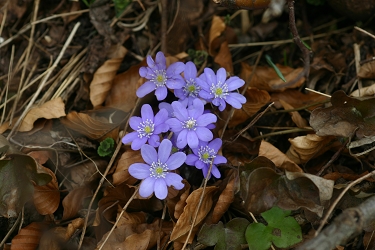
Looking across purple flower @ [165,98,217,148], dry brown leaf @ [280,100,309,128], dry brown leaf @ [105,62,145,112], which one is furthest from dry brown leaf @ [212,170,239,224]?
dry brown leaf @ [105,62,145,112]

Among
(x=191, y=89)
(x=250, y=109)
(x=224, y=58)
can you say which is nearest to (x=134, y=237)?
(x=191, y=89)

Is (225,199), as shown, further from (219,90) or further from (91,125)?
(91,125)

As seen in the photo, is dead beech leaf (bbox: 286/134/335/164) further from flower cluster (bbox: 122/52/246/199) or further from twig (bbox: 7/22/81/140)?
twig (bbox: 7/22/81/140)

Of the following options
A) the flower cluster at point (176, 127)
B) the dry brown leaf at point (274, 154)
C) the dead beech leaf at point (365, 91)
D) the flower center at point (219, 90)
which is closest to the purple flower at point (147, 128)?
the flower cluster at point (176, 127)

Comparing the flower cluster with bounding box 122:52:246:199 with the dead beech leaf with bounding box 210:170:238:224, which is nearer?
the flower cluster with bounding box 122:52:246:199

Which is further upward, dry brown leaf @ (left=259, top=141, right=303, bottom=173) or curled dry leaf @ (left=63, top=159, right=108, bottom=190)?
dry brown leaf @ (left=259, top=141, right=303, bottom=173)

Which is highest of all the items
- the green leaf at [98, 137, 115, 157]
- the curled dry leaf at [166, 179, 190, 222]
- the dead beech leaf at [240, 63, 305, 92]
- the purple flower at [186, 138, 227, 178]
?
the dead beech leaf at [240, 63, 305, 92]
